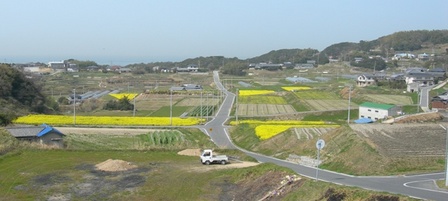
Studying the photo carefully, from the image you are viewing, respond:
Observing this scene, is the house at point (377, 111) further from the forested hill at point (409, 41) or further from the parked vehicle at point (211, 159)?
the forested hill at point (409, 41)

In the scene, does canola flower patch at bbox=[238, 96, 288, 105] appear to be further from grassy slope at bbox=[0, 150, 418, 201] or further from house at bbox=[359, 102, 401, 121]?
grassy slope at bbox=[0, 150, 418, 201]

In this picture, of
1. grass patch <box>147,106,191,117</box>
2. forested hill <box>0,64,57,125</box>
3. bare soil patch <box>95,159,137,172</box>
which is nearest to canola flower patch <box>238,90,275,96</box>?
grass patch <box>147,106,191,117</box>

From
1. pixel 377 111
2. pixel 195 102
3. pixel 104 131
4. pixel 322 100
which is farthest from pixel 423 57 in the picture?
pixel 104 131

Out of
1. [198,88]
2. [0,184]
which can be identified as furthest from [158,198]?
[198,88]

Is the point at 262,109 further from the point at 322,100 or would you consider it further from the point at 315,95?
the point at 315,95

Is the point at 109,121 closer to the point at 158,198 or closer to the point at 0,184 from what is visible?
the point at 0,184

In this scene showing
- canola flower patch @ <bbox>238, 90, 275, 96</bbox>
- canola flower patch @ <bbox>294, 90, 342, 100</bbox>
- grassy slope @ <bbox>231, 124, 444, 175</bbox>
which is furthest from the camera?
canola flower patch @ <bbox>238, 90, 275, 96</bbox>
